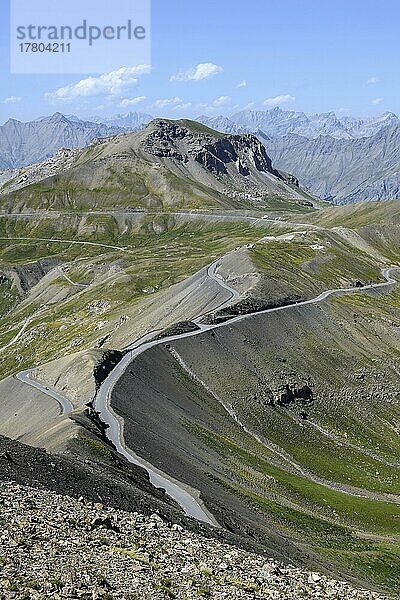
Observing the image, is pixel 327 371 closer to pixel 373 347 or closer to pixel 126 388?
pixel 373 347

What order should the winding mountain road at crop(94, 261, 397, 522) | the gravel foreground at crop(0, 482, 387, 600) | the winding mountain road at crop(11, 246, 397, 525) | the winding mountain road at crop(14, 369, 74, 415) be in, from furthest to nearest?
1. the winding mountain road at crop(14, 369, 74, 415)
2. the winding mountain road at crop(11, 246, 397, 525)
3. the winding mountain road at crop(94, 261, 397, 522)
4. the gravel foreground at crop(0, 482, 387, 600)

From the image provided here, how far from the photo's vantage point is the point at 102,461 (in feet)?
200

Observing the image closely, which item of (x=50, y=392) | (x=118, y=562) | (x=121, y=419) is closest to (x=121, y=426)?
(x=121, y=419)

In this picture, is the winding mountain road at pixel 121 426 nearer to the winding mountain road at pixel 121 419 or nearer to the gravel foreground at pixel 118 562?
the winding mountain road at pixel 121 419

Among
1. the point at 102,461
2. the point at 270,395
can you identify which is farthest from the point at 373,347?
the point at 102,461

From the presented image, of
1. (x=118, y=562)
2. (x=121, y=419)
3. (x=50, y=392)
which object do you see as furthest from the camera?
(x=50, y=392)

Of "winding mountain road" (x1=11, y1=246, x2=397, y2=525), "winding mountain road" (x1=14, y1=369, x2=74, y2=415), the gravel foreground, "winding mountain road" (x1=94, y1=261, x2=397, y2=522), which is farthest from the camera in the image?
"winding mountain road" (x1=14, y1=369, x2=74, y2=415)

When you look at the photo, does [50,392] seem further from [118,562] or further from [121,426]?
[118,562]

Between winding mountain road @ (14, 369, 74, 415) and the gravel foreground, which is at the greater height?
the gravel foreground

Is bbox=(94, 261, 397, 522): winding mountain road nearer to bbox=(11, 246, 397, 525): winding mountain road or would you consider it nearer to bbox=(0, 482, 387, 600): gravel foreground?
bbox=(11, 246, 397, 525): winding mountain road

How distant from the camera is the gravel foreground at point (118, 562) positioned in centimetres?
2830

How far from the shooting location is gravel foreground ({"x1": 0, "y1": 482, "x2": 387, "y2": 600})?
92.8ft

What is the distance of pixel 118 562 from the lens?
32.2 metres

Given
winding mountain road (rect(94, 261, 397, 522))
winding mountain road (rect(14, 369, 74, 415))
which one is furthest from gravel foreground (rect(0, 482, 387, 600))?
winding mountain road (rect(14, 369, 74, 415))
